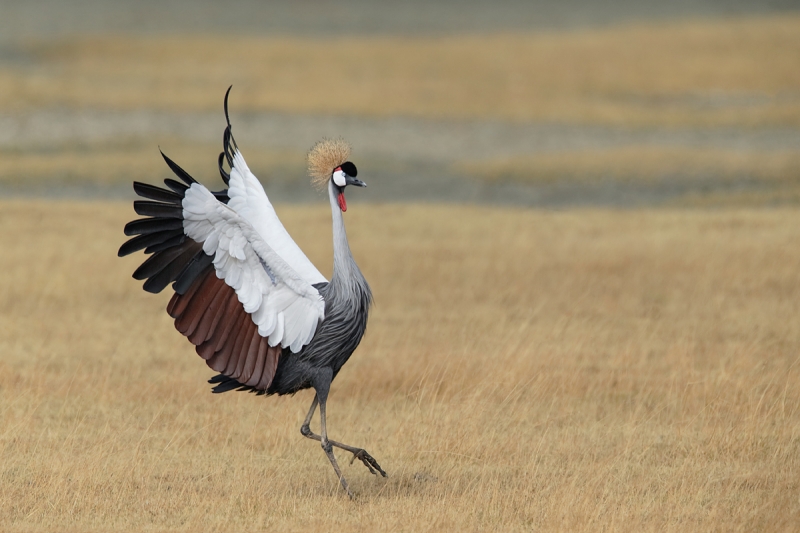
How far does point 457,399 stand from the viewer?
339 inches

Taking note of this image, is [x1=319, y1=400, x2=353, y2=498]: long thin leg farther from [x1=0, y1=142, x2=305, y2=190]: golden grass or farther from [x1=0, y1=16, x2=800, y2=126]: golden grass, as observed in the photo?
[x1=0, y1=16, x2=800, y2=126]: golden grass

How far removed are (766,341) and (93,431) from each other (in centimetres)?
604

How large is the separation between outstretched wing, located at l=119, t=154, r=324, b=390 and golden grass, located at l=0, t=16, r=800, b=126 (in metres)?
23.2

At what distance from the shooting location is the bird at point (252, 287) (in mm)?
6203

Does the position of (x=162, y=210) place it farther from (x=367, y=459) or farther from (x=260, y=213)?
(x=367, y=459)

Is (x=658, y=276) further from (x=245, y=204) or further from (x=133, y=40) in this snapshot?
(x=133, y=40)

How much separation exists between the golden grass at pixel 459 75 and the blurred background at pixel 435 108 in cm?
10


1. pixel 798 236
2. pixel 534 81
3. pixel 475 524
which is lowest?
pixel 475 524

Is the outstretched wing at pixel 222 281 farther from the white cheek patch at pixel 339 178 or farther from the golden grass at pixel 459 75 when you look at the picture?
the golden grass at pixel 459 75

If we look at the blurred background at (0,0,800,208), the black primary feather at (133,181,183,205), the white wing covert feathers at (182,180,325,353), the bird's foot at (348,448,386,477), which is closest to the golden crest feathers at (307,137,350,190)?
the white wing covert feathers at (182,180,325,353)

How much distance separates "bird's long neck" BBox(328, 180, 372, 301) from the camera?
6.48 meters

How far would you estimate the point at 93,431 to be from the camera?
25.9 feet

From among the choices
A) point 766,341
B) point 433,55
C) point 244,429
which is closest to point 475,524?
point 244,429

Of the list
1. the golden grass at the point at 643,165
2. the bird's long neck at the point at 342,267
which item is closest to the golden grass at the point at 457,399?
the bird's long neck at the point at 342,267
